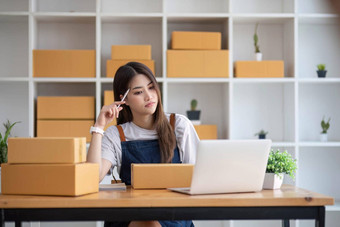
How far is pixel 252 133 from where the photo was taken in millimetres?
4258

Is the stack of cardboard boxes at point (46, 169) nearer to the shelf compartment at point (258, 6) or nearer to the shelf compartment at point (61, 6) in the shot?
the shelf compartment at point (61, 6)

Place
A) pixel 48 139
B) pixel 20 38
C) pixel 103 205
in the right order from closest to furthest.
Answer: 1. pixel 103 205
2. pixel 48 139
3. pixel 20 38

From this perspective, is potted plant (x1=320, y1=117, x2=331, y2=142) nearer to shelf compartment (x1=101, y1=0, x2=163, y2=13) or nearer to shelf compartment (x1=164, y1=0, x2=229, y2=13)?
shelf compartment (x1=164, y1=0, x2=229, y2=13)

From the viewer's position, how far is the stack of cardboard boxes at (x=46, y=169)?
1.70 meters

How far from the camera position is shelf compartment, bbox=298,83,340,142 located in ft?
14.1

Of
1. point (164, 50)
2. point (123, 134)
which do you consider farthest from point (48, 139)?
point (164, 50)

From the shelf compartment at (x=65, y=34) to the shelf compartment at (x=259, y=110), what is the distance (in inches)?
52.4

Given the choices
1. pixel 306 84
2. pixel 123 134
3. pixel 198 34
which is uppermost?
pixel 198 34

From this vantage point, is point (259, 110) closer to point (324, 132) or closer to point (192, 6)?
point (324, 132)

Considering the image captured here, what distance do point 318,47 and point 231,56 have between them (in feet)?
3.09

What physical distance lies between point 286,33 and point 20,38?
88.9 inches

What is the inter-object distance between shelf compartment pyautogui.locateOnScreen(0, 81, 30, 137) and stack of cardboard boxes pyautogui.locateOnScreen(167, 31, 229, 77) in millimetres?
1262

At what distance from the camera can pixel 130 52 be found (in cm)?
385

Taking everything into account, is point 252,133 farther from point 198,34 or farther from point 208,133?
point 198,34
